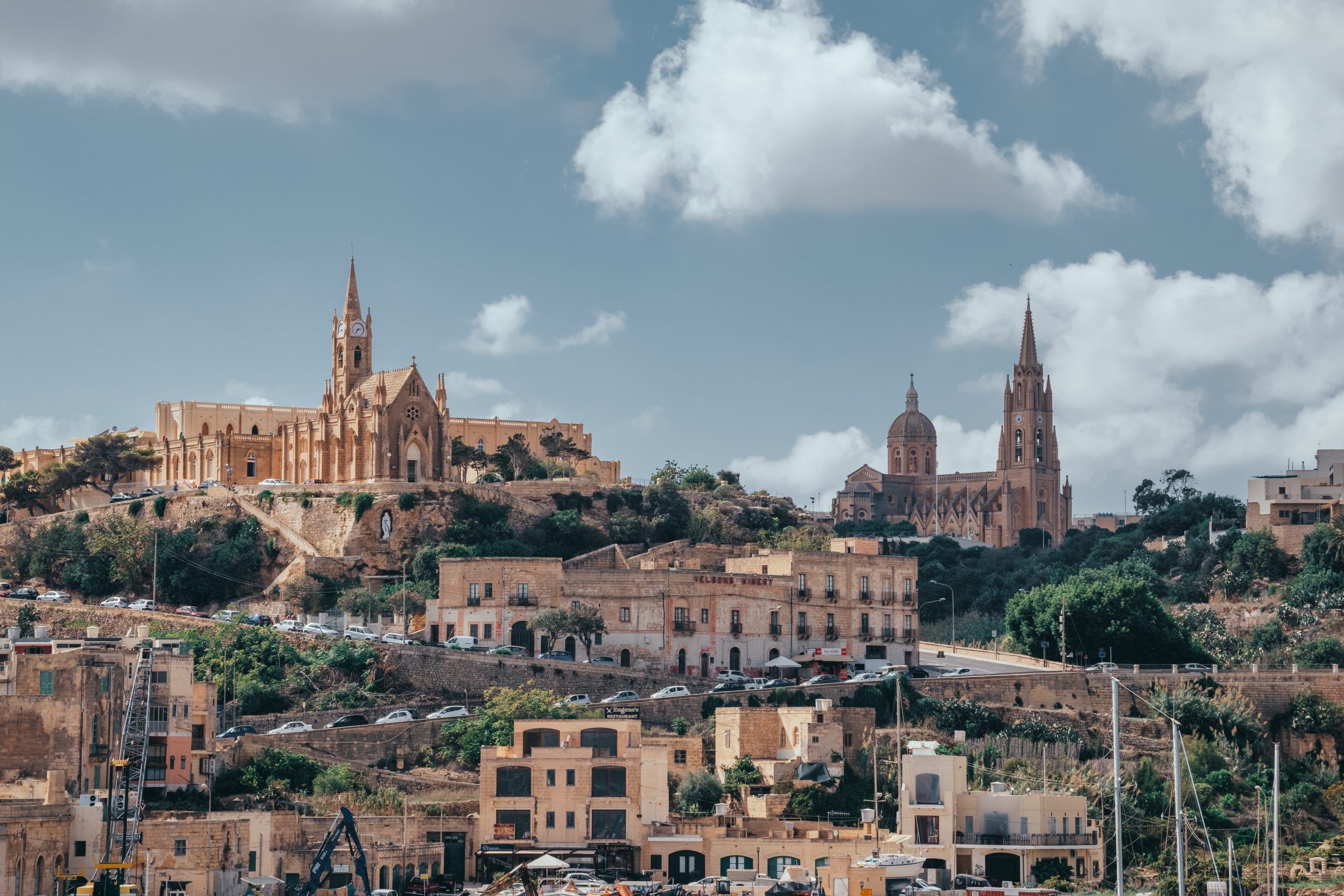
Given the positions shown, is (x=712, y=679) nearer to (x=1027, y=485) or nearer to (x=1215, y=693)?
(x=1215, y=693)

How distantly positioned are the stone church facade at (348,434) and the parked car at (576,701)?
26334 millimetres

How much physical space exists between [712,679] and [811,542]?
24794 millimetres

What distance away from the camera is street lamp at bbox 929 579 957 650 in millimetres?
106206

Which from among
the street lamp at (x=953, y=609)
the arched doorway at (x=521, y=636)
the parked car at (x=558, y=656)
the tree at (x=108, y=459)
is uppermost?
the tree at (x=108, y=459)

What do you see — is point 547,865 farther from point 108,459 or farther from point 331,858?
point 108,459

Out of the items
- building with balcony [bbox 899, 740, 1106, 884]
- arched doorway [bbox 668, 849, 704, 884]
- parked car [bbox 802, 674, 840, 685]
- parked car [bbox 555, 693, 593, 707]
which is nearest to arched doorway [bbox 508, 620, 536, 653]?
parked car [bbox 555, 693, 593, 707]

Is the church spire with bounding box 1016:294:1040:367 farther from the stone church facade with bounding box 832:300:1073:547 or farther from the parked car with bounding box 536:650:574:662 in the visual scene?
the parked car with bounding box 536:650:574:662

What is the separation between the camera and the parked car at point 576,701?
242ft

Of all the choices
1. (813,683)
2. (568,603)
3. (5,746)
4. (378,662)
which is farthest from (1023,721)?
(5,746)

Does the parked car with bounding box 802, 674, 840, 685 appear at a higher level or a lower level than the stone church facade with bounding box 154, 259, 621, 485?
lower

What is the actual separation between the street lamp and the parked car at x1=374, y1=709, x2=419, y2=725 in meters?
31.3

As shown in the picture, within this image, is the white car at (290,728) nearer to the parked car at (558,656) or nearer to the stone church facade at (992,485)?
the parked car at (558,656)

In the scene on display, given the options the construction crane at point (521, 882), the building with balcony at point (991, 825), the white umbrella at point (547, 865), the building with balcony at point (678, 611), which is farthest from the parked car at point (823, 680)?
the construction crane at point (521, 882)

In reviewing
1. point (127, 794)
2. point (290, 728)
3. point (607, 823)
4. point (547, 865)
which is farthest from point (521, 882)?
point (290, 728)
